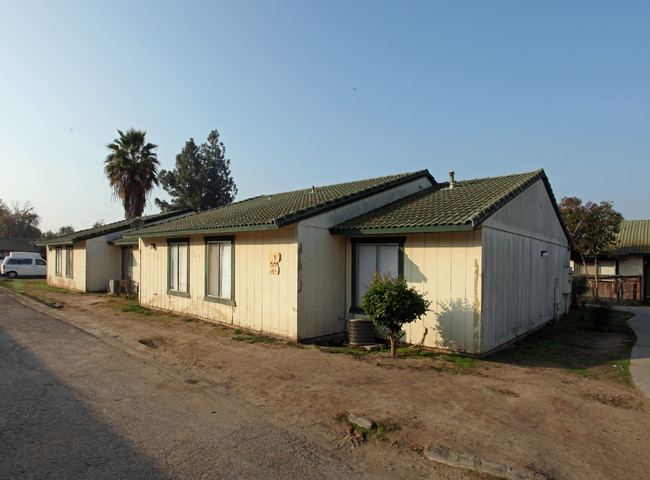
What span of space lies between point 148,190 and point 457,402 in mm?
32139

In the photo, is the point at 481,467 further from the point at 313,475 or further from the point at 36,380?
the point at 36,380

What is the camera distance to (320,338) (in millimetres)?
9422

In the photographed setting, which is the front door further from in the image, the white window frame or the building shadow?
the building shadow

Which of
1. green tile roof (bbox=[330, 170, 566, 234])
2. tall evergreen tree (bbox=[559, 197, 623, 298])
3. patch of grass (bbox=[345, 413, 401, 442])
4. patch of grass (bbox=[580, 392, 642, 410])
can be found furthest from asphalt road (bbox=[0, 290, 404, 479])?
tall evergreen tree (bbox=[559, 197, 623, 298])

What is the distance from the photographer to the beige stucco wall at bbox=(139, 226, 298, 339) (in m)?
9.09

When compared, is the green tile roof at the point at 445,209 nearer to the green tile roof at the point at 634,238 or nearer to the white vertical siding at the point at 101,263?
the green tile roof at the point at 634,238

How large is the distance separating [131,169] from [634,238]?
36.1 metres

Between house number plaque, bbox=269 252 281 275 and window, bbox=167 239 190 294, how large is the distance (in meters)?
4.24

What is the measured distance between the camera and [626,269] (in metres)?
24.3

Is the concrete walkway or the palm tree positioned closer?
the concrete walkway

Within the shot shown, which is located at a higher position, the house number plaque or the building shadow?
the house number plaque

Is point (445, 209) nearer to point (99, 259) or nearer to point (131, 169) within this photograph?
point (99, 259)

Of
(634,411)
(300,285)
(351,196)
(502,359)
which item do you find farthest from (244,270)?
(634,411)

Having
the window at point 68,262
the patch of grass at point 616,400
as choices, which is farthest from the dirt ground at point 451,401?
the window at point 68,262
